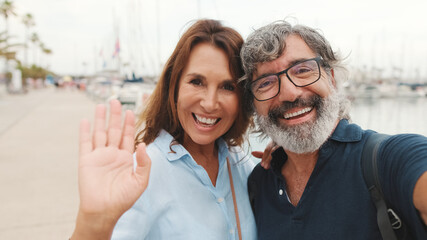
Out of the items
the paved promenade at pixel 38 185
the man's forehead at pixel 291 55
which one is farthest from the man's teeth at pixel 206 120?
the paved promenade at pixel 38 185

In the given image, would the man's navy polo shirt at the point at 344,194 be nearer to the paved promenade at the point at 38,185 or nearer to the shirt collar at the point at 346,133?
the shirt collar at the point at 346,133

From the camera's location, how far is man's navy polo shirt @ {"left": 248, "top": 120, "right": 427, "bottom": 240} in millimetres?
1283

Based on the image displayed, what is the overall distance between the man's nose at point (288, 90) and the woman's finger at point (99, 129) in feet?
3.25

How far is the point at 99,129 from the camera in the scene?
4.46 feet

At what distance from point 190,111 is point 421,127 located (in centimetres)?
1834

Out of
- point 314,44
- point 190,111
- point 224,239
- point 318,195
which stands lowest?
point 224,239

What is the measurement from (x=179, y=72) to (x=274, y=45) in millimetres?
609

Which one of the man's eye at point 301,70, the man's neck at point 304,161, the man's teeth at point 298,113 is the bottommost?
the man's neck at point 304,161

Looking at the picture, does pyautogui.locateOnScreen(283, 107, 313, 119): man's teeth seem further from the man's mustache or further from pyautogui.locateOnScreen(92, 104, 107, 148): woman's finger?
pyautogui.locateOnScreen(92, 104, 107, 148): woman's finger

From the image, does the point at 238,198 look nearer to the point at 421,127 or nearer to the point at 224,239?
the point at 224,239

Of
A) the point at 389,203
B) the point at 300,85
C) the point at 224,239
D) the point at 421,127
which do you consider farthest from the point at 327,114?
the point at 421,127

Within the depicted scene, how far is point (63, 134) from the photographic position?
31.6 feet

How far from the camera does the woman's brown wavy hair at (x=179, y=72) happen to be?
6.08ft

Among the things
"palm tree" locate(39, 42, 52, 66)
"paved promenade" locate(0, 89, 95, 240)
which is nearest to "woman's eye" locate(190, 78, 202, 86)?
"paved promenade" locate(0, 89, 95, 240)
